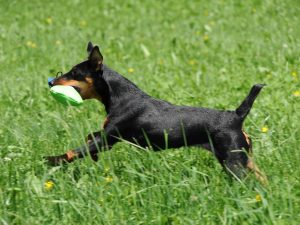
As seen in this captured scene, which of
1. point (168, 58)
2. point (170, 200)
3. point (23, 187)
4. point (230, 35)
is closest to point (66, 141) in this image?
point (23, 187)

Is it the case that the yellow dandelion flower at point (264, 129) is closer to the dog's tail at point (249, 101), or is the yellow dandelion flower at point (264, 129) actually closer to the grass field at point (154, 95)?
the grass field at point (154, 95)

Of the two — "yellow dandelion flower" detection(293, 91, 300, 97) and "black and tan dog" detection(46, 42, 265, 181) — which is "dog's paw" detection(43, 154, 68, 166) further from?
"yellow dandelion flower" detection(293, 91, 300, 97)

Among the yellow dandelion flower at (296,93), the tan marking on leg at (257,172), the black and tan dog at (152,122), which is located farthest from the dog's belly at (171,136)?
the yellow dandelion flower at (296,93)

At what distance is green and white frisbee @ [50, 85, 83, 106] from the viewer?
5.17 meters

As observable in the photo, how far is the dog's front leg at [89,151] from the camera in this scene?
16.2 ft

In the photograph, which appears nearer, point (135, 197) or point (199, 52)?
point (135, 197)

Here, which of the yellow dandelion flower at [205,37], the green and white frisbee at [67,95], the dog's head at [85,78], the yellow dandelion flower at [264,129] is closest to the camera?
the green and white frisbee at [67,95]

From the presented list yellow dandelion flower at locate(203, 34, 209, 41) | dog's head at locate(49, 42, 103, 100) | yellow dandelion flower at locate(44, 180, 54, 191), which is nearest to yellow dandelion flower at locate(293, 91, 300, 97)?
dog's head at locate(49, 42, 103, 100)

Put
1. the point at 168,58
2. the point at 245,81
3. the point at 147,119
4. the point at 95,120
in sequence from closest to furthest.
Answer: the point at 147,119
the point at 95,120
the point at 245,81
the point at 168,58

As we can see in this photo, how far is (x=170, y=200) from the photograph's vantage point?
412cm

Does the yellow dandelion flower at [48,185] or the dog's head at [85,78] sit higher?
the dog's head at [85,78]

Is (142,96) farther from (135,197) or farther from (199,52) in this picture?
(199,52)

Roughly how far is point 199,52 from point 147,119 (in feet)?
16.0

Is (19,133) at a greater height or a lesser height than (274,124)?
greater
